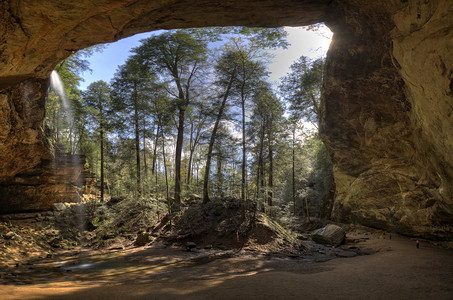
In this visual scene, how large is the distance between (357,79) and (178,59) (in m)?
12.6

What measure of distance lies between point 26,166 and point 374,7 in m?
21.1

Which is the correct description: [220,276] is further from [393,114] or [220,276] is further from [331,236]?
[393,114]

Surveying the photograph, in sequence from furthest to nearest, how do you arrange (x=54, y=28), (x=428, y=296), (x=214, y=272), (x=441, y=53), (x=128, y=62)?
1. (x=128, y=62)
2. (x=214, y=272)
3. (x=54, y=28)
4. (x=441, y=53)
5. (x=428, y=296)

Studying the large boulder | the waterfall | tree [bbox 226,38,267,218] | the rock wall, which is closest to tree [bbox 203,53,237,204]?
tree [bbox 226,38,267,218]

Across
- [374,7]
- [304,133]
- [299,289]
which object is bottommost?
[299,289]

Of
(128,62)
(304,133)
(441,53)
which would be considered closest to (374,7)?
(441,53)

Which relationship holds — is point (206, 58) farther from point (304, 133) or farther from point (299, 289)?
point (299, 289)

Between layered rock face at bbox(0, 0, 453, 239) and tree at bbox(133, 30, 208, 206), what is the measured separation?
760cm

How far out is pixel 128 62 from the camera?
19.8 meters

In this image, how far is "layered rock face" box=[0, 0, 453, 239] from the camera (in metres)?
5.51

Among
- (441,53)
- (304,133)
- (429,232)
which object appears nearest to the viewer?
(441,53)

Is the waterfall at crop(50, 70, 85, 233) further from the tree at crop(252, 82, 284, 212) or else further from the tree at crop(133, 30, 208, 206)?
the tree at crop(252, 82, 284, 212)

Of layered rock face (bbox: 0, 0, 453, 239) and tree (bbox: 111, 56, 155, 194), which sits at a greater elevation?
tree (bbox: 111, 56, 155, 194)

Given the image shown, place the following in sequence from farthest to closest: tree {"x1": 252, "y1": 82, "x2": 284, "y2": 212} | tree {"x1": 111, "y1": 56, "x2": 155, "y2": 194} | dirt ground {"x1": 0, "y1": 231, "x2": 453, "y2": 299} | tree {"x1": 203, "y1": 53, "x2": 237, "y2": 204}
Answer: tree {"x1": 111, "y1": 56, "x2": 155, "y2": 194} < tree {"x1": 252, "y1": 82, "x2": 284, "y2": 212} < tree {"x1": 203, "y1": 53, "x2": 237, "y2": 204} < dirt ground {"x1": 0, "y1": 231, "x2": 453, "y2": 299}
